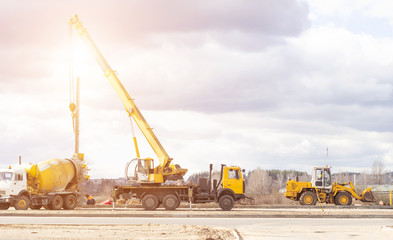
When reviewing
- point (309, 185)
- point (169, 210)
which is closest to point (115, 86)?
point (169, 210)

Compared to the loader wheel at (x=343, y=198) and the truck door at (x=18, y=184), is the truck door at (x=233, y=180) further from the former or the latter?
the truck door at (x=18, y=184)

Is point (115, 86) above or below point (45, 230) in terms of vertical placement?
above

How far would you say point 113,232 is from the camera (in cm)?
2286

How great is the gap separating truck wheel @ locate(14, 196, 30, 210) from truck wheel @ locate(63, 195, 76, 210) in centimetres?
320

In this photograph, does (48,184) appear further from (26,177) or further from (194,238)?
(194,238)

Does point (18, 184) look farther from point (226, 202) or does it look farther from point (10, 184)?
point (226, 202)

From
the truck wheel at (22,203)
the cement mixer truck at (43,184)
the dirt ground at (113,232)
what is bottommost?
the dirt ground at (113,232)

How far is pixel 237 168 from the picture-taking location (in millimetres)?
41250

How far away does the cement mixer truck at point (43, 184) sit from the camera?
131 ft

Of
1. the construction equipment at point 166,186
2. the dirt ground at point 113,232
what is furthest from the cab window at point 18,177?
the dirt ground at point 113,232

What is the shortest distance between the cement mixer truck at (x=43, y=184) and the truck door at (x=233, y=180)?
1096 centimetres

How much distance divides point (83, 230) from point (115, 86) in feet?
72.3

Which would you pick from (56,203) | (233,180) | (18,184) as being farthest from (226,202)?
(18,184)

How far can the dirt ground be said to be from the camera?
21.1m
